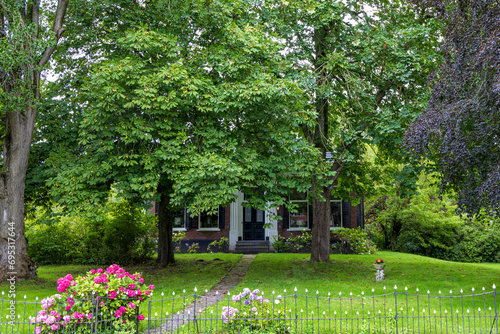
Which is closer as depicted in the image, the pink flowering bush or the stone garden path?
the pink flowering bush

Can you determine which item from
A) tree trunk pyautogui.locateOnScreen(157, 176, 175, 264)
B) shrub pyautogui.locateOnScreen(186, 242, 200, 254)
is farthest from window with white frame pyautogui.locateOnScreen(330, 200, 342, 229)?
tree trunk pyautogui.locateOnScreen(157, 176, 175, 264)

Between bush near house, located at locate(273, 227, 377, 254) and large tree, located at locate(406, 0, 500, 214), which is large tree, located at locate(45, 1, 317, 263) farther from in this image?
bush near house, located at locate(273, 227, 377, 254)

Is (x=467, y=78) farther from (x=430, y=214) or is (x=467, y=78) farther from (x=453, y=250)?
(x=453, y=250)

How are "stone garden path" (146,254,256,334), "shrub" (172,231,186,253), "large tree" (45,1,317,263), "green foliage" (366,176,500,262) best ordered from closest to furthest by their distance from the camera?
"stone garden path" (146,254,256,334) → "large tree" (45,1,317,263) → "shrub" (172,231,186,253) → "green foliage" (366,176,500,262)

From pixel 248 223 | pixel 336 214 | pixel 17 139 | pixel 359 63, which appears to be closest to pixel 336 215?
pixel 336 214

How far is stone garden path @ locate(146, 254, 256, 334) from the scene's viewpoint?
6.81 meters

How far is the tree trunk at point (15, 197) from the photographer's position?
10.8 metres

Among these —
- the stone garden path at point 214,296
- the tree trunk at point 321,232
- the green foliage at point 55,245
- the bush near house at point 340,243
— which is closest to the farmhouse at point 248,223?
the bush near house at point 340,243

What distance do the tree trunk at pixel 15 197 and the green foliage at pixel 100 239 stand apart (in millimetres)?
4435

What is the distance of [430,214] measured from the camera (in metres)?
18.7

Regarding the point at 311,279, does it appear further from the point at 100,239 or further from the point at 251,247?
the point at 100,239

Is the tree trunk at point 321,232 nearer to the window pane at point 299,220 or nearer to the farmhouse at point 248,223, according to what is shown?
the farmhouse at point 248,223

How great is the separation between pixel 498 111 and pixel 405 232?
14.6 m

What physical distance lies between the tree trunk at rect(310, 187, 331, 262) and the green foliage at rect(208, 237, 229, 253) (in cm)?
614
